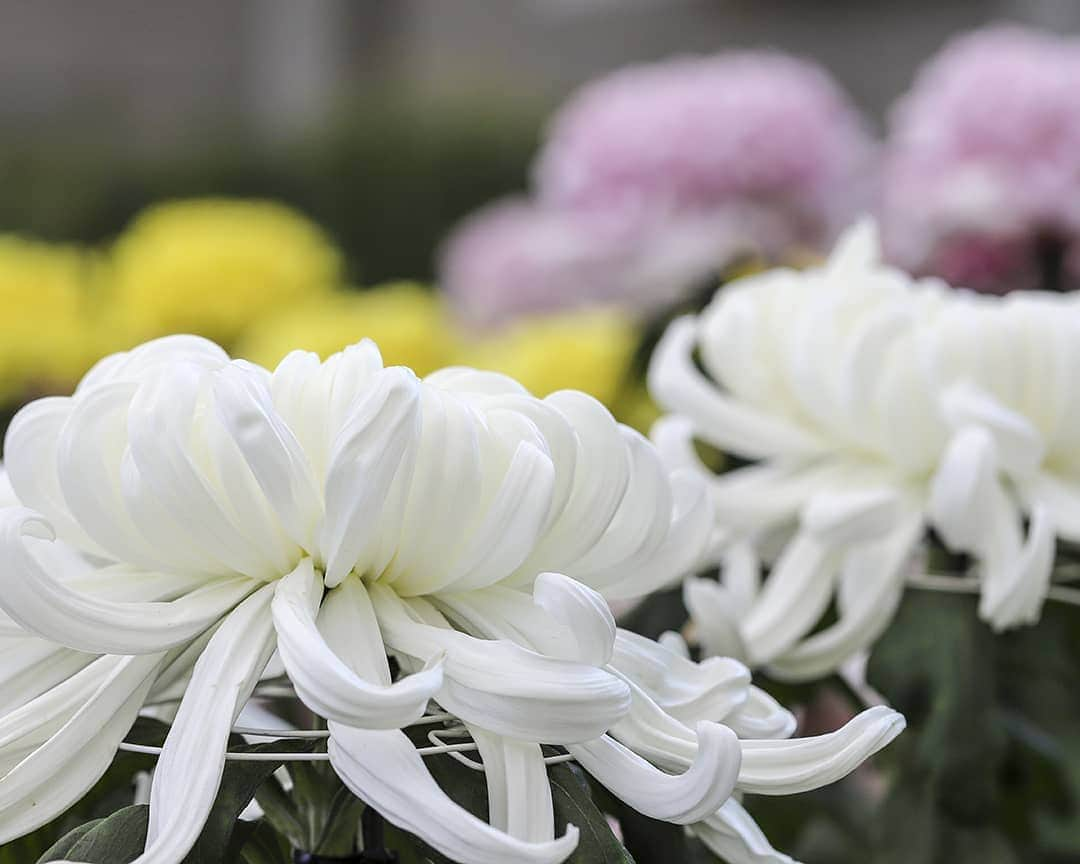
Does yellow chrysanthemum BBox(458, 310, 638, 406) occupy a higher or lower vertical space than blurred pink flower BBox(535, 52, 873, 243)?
lower

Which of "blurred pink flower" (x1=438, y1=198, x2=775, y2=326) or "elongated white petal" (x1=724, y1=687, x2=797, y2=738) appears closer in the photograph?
"elongated white petal" (x1=724, y1=687, x2=797, y2=738)

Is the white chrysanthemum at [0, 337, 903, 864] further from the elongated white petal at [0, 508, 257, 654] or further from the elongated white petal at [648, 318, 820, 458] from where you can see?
the elongated white petal at [648, 318, 820, 458]

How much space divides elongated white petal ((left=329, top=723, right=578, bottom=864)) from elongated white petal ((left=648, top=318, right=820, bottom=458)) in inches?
8.3

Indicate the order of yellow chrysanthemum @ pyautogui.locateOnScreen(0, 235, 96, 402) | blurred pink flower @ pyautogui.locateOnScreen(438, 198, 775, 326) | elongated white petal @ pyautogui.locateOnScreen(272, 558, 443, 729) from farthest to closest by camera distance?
yellow chrysanthemum @ pyautogui.locateOnScreen(0, 235, 96, 402)
blurred pink flower @ pyautogui.locateOnScreen(438, 198, 775, 326)
elongated white petal @ pyautogui.locateOnScreen(272, 558, 443, 729)

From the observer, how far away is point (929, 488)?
1.43 ft

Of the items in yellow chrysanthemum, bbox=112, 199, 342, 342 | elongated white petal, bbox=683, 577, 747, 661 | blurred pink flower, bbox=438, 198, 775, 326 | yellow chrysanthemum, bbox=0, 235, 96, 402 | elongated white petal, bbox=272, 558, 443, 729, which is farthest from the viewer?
yellow chrysanthemum, bbox=112, 199, 342, 342

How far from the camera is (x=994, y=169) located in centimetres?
77

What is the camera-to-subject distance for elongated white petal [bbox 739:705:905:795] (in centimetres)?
27

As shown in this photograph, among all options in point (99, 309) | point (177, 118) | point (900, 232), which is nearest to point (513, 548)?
point (900, 232)

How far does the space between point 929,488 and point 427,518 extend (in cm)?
21

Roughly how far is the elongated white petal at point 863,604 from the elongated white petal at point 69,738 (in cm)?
20

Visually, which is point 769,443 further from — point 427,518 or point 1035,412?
point 427,518

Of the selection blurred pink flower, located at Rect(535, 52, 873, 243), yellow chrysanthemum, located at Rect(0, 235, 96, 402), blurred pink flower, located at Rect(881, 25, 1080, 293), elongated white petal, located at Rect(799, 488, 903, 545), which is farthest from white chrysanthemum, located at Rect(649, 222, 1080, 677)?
yellow chrysanthemum, located at Rect(0, 235, 96, 402)

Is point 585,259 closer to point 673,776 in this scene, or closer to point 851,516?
point 851,516
